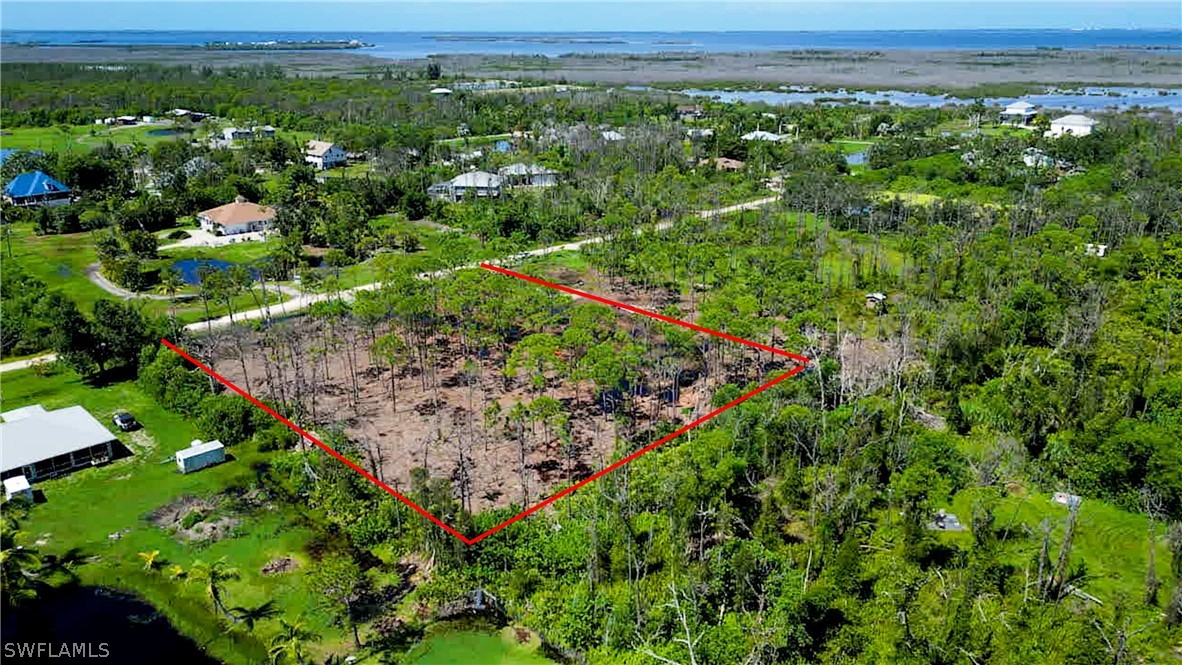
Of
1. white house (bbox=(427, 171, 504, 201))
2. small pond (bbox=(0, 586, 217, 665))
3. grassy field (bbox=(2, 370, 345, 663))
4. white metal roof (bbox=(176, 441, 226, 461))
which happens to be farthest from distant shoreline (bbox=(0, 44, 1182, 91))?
small pond (bbox=(0, 586, 217, 665))

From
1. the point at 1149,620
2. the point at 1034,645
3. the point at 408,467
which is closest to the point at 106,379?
the point at 408,467

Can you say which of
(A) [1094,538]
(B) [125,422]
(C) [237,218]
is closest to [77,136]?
(C) [237,218]

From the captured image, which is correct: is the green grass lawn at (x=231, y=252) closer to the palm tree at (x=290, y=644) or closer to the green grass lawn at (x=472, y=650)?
the palm tree at (x=290, y=644)

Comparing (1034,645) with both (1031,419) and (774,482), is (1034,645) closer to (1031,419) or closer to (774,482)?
(774,482)

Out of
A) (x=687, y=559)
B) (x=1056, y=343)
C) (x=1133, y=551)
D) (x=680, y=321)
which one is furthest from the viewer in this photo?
(x=680, y=321)

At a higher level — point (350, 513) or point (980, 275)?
point (980, 275)

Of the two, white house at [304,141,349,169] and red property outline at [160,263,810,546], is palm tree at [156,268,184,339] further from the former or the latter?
white house at [304,141,349,169]

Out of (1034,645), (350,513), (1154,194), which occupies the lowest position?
(350,513)

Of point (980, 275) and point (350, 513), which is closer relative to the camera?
point (350, 513)
